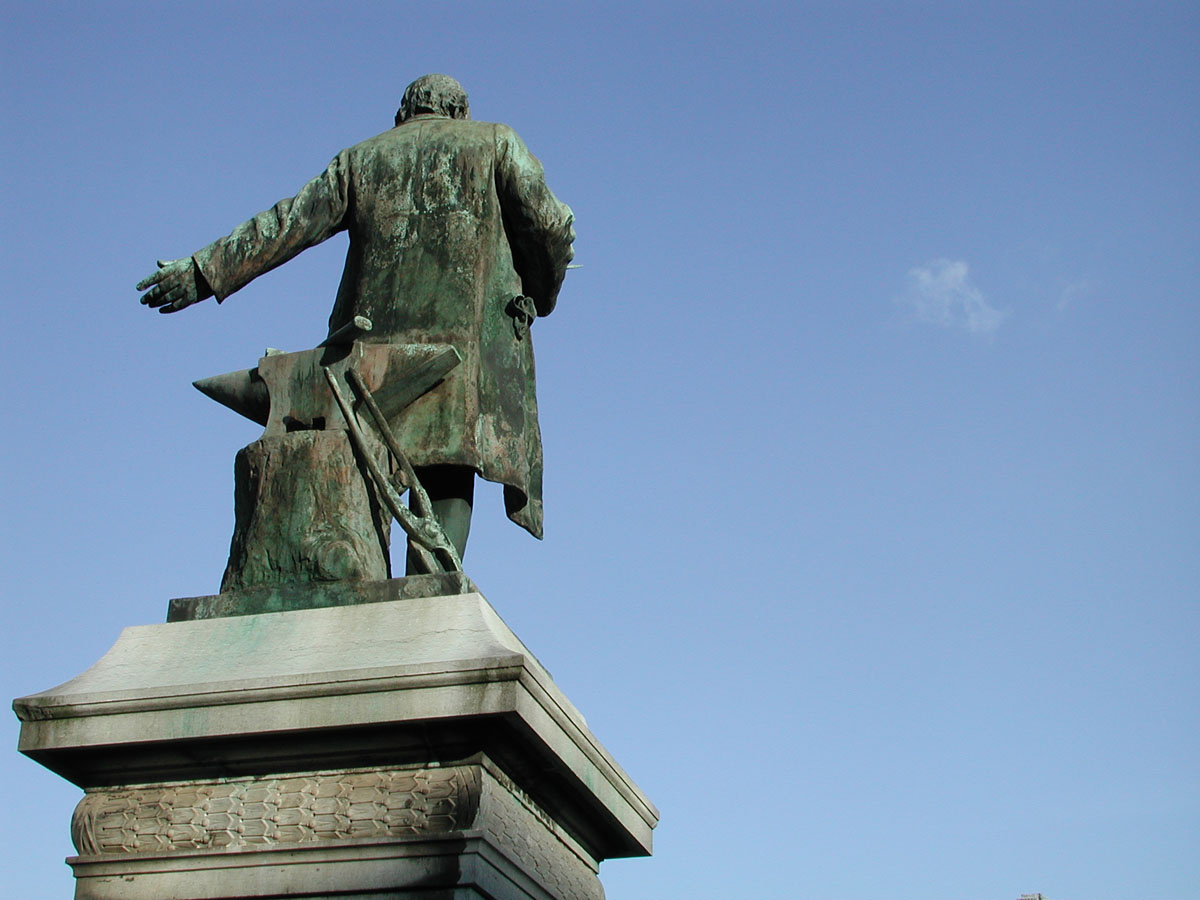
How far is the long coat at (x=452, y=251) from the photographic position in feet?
20.6

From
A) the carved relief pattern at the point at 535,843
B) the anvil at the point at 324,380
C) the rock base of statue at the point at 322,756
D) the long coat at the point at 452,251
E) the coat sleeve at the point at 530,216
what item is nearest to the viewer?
the rock base of statue at the point at 322,756

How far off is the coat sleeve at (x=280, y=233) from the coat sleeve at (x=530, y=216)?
69 cm

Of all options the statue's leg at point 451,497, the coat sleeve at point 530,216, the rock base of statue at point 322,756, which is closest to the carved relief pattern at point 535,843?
the rock base of statue at point 322,756

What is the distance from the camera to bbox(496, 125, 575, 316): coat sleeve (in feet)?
21.5

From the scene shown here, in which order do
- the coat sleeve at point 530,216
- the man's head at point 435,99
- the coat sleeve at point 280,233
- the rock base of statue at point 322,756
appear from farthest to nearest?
the man's head at point 435,99 < the coat sleeve at point 530,216 < the coat sleeve at point 280,233 < the rock base of statue at point 322,756

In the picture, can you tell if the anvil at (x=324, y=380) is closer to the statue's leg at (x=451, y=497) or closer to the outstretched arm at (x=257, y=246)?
the statue's leg at (x=451, y=497)

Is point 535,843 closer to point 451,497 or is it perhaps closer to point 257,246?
point 451,497

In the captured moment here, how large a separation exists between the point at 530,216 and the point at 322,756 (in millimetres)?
2595

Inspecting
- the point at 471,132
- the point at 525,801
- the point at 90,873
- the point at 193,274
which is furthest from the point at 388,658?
the point at 471,132

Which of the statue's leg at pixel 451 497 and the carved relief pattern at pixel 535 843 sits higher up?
the statue's leg at pixel 451 497

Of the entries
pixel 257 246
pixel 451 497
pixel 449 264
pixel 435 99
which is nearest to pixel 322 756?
pixel 451 497

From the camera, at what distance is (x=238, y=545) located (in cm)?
567

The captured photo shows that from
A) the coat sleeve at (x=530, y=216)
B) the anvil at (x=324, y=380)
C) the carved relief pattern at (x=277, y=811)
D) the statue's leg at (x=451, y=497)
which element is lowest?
the carved relief pattern at (x=277, y=811)

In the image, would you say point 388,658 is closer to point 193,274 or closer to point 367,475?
point 367,475
